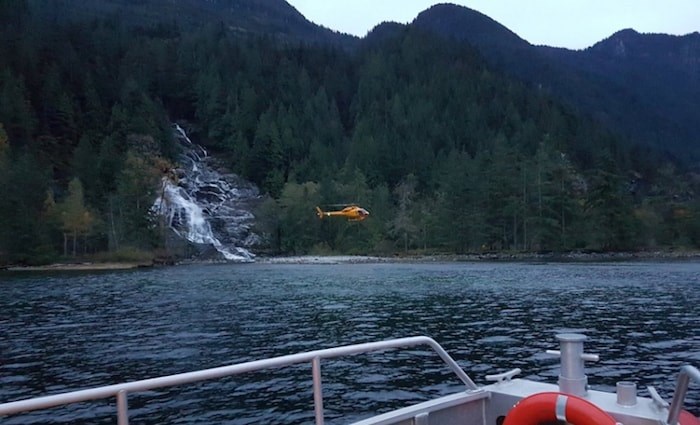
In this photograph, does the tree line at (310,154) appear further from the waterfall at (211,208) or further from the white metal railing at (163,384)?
the white metal railing at (163,384)

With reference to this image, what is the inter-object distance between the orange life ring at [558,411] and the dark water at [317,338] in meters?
8.05

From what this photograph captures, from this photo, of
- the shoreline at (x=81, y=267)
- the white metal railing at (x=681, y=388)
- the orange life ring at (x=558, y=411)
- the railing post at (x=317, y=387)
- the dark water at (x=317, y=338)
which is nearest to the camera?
the white metal railing at (x=681, y=388)

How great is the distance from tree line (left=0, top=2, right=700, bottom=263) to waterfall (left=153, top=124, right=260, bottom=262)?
134 inches

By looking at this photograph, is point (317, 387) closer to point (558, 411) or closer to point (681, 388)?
point (558, 411)

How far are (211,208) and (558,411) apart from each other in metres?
114

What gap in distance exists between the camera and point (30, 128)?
391 feet

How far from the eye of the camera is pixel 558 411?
432cm

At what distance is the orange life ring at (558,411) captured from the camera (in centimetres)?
418

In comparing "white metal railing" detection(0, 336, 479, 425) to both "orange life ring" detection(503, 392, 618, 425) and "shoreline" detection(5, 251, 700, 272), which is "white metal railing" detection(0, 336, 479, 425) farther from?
"shoreline" detection(5, 251, 700, 272)

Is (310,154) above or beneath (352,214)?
above

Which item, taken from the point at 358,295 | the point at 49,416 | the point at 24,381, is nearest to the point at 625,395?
the point at 49,416

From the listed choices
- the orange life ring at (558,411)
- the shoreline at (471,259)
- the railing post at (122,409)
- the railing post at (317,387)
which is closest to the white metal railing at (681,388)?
the orange life ring at (558,411)

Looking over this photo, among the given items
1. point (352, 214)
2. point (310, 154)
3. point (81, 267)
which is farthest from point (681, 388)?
point (310, 154)

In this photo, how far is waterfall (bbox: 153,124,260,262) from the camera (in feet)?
336
